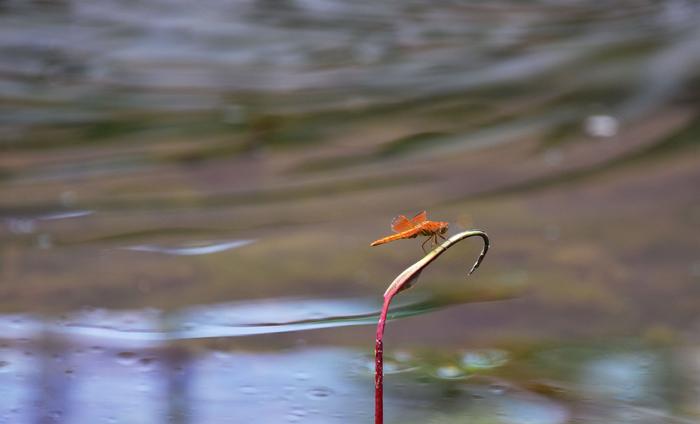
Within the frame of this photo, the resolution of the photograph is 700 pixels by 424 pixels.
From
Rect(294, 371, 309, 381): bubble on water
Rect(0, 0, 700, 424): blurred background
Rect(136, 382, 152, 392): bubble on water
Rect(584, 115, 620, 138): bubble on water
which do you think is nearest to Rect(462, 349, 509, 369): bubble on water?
Rect(0, 0, 700, 424): blurred background

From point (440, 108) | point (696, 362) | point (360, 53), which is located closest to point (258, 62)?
point (360, 53)

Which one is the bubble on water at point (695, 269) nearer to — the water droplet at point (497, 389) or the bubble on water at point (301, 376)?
the water droplet at point (497, 389)

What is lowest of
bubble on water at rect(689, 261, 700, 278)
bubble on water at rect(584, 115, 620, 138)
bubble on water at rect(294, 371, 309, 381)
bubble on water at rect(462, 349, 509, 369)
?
bubble on water at rect(294, 371, 309, 381)

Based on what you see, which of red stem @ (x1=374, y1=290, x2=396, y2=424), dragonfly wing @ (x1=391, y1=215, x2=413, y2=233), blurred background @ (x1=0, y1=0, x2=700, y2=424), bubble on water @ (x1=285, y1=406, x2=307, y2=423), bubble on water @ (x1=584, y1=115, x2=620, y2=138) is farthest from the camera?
bubble on water @ (x1=584, y1=115, x2=620, y2=138)

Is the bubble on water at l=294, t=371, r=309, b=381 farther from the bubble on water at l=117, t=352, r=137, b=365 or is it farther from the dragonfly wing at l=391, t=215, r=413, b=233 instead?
the dragonfly wing at l=391, t=215, r=413, b=233

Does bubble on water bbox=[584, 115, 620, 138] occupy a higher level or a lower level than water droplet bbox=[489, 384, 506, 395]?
higher

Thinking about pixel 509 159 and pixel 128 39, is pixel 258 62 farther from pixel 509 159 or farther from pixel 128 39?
pixel 509 159

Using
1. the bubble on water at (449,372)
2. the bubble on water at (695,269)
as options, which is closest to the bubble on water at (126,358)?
the bubble on water at (449,372)
